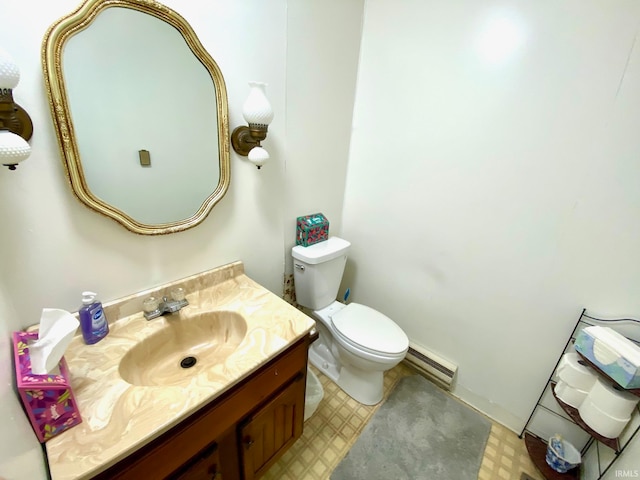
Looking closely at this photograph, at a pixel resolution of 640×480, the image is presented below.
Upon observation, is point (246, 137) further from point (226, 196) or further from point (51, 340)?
point (51, 340)

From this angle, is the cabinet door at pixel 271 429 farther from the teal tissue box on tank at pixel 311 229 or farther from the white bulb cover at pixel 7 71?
the white bulb cover at pixel 7 71

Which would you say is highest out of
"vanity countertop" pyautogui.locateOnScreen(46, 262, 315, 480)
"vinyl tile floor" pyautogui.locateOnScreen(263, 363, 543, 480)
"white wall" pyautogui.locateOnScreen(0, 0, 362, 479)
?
"white wall" pyautogui.locateOnScreen(0, 0, 362, 479)

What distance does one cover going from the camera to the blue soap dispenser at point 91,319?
807 mm

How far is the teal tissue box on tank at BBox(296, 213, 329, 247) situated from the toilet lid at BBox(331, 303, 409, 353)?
0.45 metres

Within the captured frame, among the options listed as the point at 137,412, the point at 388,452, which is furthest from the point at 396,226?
the point at 137,412

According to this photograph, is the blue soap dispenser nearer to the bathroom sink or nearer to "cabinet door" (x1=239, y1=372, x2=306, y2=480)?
the bathroom sink

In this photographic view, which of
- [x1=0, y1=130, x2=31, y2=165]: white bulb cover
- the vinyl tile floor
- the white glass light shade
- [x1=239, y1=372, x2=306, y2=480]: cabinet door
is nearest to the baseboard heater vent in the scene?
the vinyl tile floor

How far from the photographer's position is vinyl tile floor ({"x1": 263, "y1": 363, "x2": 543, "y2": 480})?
48.0 inches

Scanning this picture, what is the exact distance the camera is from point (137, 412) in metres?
0.63

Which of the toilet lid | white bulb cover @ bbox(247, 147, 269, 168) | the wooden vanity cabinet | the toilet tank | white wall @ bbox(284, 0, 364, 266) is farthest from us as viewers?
the toilet tank

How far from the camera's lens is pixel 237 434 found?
848 millimetres

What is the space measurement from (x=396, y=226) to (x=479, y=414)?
45.9 inches

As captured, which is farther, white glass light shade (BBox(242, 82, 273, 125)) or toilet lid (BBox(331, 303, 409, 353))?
toilet lid (BBox(331, 303, 409, 353))

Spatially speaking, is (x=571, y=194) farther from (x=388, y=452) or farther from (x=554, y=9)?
(x=388, y=452)
